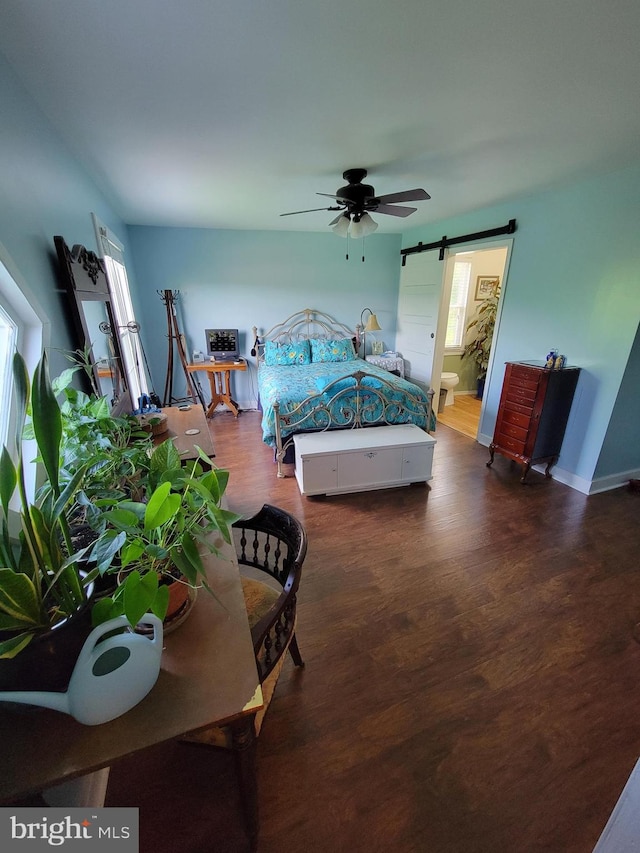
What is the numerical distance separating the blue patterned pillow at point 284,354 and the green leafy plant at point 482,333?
106 inches

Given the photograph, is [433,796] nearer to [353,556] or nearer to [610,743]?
[610,743]

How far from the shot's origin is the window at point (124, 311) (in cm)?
247

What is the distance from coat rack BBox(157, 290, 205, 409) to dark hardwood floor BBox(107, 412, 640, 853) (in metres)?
3.00

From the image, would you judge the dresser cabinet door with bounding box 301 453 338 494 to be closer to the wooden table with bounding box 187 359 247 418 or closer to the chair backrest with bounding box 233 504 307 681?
the chair backrest with bounding box 233 504 307 681

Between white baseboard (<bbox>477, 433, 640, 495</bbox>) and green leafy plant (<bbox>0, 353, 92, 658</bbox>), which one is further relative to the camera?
white baseboard (<bbox>477, 433, 640, 495</bbox>)

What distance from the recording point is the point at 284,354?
448cm

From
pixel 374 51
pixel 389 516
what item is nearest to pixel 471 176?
pixel 374 51

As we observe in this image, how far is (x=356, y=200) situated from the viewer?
2424 mm

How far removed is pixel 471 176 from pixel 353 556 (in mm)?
2864

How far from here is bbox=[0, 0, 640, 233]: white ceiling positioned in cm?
107

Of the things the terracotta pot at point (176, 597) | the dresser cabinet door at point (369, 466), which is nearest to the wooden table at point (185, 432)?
the terracotta pot at point (176, 597)

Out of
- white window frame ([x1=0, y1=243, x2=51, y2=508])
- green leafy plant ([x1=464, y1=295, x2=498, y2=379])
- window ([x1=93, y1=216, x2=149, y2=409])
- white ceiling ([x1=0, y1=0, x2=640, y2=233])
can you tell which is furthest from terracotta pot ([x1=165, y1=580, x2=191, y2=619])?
green leafy plant ([x1=464, y1=295, x2=498, y2=379])

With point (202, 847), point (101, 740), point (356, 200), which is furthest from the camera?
point (356, 200)

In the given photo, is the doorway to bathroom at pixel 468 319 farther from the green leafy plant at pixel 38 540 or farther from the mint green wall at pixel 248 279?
the green leafy plant at pixel 38 540
